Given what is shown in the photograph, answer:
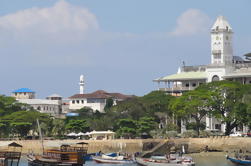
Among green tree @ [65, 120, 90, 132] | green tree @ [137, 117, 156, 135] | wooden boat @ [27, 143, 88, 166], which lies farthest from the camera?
green tree @ [65, 120, 90, 132]

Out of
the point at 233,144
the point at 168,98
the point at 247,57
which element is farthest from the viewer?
the point at 247,57

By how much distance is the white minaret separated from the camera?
155 m

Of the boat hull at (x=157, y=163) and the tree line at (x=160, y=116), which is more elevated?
the tree line at (x=160, y=116)

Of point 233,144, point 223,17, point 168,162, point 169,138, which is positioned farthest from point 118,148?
point 223,17

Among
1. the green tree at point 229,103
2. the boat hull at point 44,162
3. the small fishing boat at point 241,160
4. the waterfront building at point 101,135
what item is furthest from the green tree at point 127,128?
the boat hull at point 44,162

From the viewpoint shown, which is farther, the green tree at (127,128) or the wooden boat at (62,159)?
the green tree at (127,128)

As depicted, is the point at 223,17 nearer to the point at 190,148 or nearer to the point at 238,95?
the point at 238,95

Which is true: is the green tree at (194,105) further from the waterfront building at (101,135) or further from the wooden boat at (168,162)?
the wooden boat at (168,162)

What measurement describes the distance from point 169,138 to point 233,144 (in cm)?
962

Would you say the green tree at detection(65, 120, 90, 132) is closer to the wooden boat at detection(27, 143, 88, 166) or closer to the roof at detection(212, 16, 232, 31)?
the roof at detection(212, 16, 232, 31)

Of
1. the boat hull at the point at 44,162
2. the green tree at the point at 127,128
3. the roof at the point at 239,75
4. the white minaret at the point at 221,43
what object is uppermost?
the white minaret at the point at 221,43

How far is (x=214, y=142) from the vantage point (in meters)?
127

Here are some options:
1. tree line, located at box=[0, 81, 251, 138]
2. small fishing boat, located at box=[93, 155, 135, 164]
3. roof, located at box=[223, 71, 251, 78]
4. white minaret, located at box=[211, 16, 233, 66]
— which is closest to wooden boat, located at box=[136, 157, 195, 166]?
small fishing boat, located at box=[93, 155, 135, 164]

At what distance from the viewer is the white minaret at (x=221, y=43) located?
154625 mm
